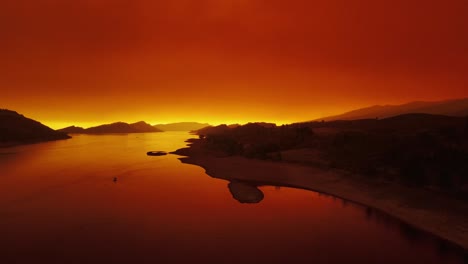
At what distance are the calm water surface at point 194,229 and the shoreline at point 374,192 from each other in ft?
5.33

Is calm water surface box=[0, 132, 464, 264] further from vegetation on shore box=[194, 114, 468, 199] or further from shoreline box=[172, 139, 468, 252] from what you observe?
vegetation on shore box=[194, 114, 468, 199]

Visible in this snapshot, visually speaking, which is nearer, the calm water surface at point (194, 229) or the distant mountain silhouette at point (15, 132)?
the calm water surface at point (194, 229)

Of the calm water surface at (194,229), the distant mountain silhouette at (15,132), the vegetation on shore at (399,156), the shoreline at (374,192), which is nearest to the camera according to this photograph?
the calm water surface at (194,229)

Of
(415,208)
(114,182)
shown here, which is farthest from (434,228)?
(114,182)

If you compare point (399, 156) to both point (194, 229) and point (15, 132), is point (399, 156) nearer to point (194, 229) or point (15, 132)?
point (194, 229)

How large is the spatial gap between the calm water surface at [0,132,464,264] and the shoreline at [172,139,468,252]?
1.62m

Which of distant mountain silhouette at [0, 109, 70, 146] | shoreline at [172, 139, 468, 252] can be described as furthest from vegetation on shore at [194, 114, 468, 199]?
distant mountain silhouette at [0, 109, 70, 146]

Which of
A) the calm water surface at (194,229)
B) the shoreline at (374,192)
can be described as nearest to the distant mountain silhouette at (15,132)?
the calm water surface at (194,229)

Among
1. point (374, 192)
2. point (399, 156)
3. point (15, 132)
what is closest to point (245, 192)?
point (374, 192)

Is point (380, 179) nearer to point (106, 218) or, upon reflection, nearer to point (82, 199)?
point (106, 218)

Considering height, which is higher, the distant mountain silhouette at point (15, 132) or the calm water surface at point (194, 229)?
the distant mountain silhouette at point (15, 132)

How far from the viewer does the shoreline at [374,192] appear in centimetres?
2611

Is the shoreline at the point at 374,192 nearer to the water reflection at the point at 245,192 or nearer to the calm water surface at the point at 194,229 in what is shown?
the calm water surface at the point at 194,229

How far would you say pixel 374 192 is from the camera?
37.3 meters
